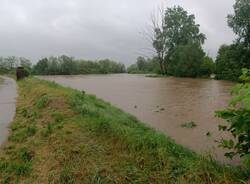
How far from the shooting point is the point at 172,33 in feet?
161

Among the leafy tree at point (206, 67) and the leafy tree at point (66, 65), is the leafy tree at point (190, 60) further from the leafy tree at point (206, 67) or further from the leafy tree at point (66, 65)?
the leafy tree at point (66, 65)

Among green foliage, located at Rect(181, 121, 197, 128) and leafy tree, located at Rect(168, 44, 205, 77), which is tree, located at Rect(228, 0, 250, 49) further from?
green foliage, located at Rect(181, 121, 197, 128)

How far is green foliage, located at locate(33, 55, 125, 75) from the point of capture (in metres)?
67.7

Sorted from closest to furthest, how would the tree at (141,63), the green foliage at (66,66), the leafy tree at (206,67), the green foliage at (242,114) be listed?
1. the green foliage at (242,114)
2. the leafy tree at (206,67)
3. the green foliage at (66,66)
4. the tree at (141,63)

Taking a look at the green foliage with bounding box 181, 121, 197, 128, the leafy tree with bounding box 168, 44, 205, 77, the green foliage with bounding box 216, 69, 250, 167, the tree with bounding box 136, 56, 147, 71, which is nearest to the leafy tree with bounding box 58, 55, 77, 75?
the tree with bounding box 136, 56, 147, 71

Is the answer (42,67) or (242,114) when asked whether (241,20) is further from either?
(42,67)

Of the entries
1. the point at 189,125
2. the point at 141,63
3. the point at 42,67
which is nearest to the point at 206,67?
the point at 189,125

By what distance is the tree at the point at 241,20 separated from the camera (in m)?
30.6

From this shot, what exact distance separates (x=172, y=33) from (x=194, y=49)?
900 centimetres

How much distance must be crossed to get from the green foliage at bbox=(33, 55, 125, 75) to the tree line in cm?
2502

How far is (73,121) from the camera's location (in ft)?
21.0

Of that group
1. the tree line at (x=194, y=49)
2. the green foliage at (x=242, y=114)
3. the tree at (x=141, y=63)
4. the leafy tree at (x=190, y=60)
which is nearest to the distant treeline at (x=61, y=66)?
the tree at (x=141, y=63)

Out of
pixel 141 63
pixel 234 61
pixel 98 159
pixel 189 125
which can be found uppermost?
pixel 234 61

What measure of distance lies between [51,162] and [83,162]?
54 cm
